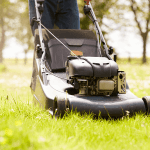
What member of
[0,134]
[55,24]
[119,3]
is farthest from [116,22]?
[0,134]

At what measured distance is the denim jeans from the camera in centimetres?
367

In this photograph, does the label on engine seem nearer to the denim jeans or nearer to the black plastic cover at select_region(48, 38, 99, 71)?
the black plastic cover at select_region(48, 38, 99, 71)

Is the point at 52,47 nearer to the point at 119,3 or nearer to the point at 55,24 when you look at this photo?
the point at 55,24

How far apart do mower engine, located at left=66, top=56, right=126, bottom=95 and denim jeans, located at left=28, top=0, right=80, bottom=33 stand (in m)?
1.44

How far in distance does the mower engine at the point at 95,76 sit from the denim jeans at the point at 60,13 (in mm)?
1437

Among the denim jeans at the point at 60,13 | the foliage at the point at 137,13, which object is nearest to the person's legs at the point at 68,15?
the denim jeans at the point at 60,13

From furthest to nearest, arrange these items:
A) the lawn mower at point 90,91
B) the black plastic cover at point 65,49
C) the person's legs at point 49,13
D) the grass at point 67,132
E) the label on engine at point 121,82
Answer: the person's legs at point 49,13, the black plastic cover at point 65,49, the label on engine at point 121,82, the lawn mower at point 90,91, the grass at point 67,132

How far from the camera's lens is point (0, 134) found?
Result: 1.34 metres

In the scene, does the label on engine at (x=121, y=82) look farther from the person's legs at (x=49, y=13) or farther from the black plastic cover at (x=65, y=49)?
the person's legs at (x=49, y=13)

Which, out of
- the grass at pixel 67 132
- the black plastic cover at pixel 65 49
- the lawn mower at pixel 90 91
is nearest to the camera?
the grass at pixel 67 132

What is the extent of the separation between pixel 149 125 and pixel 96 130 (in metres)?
0.52

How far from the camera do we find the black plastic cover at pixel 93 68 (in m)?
A: 2.27

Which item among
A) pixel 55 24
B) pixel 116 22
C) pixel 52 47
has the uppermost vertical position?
pixel 116 22

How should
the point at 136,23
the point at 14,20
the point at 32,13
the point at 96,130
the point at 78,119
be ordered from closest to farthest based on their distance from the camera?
the point at 96,130
the point at 78,119
the point at 32,13
the point at 136,23
the point at 14,20
